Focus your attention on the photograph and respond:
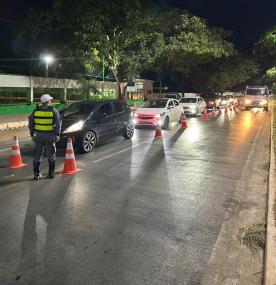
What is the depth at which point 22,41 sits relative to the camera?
110 feet

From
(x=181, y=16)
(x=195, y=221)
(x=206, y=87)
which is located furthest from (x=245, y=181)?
→ (x=206, y=87)

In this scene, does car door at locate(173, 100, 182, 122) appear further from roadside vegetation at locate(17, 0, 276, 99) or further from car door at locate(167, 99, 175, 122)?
roadside vegetation at locate(17, 0, 276, 99)

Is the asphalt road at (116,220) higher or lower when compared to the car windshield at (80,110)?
lower

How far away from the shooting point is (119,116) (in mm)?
14086

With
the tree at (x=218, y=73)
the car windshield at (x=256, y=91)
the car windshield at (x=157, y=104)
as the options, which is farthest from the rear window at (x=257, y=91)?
the car windshield at (x=157, y=104)

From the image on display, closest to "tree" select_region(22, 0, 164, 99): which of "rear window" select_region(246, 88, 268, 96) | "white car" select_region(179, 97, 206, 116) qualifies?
"white car" select_region(179, 97, 206, 116)

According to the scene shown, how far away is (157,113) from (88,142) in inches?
271

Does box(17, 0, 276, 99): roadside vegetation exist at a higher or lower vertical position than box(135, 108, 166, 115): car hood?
higher

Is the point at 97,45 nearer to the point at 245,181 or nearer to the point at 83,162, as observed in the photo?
the point at 83,162

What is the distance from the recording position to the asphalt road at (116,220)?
4184 mm

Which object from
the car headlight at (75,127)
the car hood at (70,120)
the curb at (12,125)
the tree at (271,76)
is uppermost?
the tree at (271,76)

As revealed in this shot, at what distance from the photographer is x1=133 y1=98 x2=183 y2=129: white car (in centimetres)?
1819

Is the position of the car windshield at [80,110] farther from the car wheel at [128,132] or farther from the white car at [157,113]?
the white car at [157,113]

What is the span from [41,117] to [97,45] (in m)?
17.5
